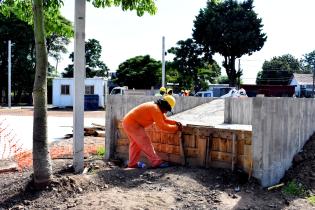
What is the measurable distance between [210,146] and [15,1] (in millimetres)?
4266

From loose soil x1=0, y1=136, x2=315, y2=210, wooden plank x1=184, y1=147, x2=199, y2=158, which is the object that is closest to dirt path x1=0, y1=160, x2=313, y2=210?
loose soil x1=0, y1=136, x2=315, y2=210

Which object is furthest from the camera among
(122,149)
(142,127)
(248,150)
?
(122,149)

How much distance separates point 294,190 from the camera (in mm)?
7051

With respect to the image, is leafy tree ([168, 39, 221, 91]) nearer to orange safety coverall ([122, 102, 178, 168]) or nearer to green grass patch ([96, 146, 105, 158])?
green grass patch ([96, 146, 105, 158])

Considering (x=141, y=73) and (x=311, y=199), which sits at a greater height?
(x=141, y=73)

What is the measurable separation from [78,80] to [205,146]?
2.43 metres

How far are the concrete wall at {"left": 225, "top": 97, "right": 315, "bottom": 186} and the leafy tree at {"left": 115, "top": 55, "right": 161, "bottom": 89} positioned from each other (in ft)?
136

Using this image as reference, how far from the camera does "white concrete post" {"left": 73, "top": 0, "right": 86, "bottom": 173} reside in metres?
7.84

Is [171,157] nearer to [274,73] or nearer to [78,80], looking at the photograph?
[78,80]

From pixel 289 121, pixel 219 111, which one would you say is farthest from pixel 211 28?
pixel 289 121

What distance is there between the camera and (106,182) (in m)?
7.12

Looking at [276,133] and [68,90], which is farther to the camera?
[68,90]

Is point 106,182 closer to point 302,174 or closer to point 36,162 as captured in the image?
point 36,162

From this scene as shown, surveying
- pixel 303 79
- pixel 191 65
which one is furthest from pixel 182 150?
pixel 303 79
